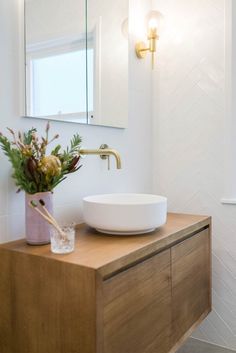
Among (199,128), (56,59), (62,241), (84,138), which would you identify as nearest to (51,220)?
(62,241)

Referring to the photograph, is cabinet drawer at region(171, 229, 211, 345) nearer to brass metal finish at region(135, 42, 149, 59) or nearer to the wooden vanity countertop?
the wooden vanity countertop

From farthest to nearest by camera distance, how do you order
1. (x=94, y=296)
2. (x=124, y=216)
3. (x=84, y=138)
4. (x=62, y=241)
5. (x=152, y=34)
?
1. (x=152, y=34)
2. (x=84, y=138)
3. (x=124, y=216)
4. (x=62, y=241)
5. (x=94, y=296)

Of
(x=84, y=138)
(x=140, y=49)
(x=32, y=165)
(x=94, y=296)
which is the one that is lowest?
(x=94, y=296)

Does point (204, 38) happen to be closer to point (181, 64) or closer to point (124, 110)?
point (181, 64)

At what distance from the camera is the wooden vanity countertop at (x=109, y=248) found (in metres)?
0.97

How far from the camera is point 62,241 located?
1031 mm

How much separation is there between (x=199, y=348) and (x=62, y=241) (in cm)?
134

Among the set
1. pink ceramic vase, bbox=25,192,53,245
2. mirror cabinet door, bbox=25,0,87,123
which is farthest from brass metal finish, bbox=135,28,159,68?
pink ceramic vase, bbox=25,192,53,245

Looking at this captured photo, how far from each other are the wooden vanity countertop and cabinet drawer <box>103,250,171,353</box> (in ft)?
0.14

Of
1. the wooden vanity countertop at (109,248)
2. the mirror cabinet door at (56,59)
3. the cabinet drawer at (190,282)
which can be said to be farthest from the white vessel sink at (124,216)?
the mirror cabinet door at (56,59)

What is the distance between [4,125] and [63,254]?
51 cm

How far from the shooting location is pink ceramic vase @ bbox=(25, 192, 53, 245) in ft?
3.67

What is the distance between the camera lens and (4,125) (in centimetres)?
117

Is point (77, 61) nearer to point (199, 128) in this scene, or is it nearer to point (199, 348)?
point (199, 128)
